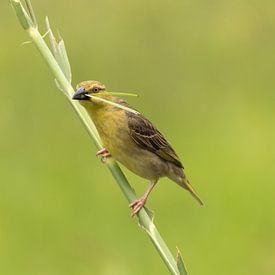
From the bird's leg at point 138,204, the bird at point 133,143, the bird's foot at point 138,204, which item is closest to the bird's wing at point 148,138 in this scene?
the bird at point 133,143

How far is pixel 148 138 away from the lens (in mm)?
3523

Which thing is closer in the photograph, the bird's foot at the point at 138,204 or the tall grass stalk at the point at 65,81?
the tall grass stalk at the point at 65,81

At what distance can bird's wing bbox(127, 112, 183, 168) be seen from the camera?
3.46 metres

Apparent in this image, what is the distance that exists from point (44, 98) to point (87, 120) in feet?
21.4

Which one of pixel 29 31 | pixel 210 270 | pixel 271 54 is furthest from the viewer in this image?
pixel 271 54

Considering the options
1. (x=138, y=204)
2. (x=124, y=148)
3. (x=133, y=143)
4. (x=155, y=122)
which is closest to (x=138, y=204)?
(x=138, y=204)

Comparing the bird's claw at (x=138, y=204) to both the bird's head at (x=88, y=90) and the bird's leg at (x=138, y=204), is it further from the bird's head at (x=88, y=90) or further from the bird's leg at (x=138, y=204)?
the bird's head at (x=88, y=90)

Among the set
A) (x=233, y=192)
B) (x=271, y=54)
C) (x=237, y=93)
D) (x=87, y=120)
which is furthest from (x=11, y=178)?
(x=87, y=120)

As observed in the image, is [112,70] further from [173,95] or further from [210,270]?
[210,270]

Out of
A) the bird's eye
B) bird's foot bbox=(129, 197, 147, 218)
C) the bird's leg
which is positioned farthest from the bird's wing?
the bird's eye

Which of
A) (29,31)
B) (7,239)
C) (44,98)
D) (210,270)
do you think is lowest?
(210,270)

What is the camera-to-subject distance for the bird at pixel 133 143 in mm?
3199

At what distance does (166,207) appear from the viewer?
7.12m

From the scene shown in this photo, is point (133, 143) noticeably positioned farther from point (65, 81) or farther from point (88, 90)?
point (65, 81)
